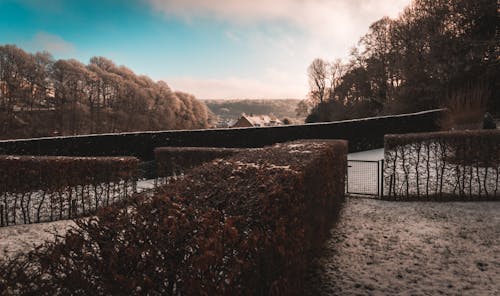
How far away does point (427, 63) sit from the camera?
Result: 955 inches

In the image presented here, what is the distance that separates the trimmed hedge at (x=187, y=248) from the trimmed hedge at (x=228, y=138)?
16.3 meters

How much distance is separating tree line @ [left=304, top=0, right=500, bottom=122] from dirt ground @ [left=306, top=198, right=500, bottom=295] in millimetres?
12179

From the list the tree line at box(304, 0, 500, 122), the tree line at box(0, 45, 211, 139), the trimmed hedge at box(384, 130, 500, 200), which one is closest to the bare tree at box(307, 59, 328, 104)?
the tree line at box(304, 0, 500, 122)

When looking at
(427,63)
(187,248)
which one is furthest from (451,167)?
(427,63)

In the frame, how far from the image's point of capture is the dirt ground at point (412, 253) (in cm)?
431

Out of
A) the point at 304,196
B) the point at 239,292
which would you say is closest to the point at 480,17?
the point at 304,196

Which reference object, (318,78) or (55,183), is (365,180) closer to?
(55,183)

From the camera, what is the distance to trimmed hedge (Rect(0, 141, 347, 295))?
63.4 inches

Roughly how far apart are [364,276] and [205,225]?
3.69m

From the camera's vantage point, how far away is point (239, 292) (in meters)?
2.12

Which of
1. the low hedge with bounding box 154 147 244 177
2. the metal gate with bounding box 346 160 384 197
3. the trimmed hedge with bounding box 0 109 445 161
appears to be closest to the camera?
the metal gate with bounding box 346 160 384 197

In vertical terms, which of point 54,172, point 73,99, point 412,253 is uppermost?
point 73,99

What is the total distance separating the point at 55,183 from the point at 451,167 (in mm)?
12316

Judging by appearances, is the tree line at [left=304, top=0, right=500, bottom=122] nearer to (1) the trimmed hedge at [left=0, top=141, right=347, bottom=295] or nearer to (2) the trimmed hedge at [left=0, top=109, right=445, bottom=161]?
(2) the trimmed hedge at [left=0, top=109, right=445, bottom=161]
